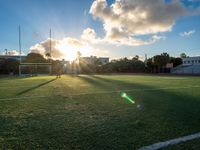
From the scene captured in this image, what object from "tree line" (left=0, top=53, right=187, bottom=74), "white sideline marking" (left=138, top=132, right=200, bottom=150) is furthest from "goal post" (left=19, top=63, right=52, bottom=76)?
"white sideline marking" (left=138, top=132, right=200, bottom=150)

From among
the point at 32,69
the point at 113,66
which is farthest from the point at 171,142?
the point at 113,66

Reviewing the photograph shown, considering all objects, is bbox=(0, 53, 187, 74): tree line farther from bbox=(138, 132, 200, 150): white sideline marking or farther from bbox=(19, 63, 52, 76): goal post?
bbox=(138, 132, 200, 150): white sideline marking

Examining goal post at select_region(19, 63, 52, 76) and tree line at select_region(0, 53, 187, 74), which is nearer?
goal post at select_region(19, 63, 52, 76)

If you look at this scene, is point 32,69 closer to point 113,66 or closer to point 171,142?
point 113,66

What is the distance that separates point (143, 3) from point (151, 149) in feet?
58.6

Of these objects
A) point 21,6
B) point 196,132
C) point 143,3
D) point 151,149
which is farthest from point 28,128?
point 143,3

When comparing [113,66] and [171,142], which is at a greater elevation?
[113,66]

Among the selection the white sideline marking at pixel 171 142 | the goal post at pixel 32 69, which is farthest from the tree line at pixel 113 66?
the white sideline marking at pixel 171 142

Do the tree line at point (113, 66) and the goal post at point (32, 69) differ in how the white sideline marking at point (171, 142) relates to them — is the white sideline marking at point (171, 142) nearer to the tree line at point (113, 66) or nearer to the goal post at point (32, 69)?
the goal post at point (32, 69)

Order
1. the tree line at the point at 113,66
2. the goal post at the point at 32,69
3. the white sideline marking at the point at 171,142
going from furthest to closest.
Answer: the tree line at the point at 113,66 → the goal post at the point at 32,69 → the white sideline marking at the point at 171,142

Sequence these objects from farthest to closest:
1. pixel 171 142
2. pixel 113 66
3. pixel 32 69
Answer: pixel 113 66
pixel 32 69
pixel 171 142

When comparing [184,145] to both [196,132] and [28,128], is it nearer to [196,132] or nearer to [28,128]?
[196,132]

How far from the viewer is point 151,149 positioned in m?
2.37

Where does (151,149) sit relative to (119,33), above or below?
below
